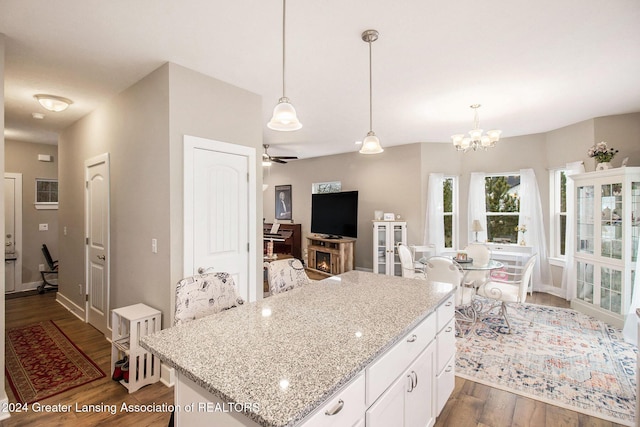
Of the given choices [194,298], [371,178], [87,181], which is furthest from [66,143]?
[371,178]

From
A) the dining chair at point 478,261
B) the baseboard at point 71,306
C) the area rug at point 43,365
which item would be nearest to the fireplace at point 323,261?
the dining chair at point 478,261

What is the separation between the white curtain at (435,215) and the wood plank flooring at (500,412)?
11.8 ft

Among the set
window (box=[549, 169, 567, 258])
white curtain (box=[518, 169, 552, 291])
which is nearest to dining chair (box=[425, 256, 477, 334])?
white curtain (box=[518, 169, 552, 291])

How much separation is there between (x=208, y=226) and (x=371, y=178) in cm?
448

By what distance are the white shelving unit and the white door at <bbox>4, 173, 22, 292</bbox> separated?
4.33m

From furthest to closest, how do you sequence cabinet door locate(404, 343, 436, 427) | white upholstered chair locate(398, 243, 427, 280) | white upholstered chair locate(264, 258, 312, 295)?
white upholstered chair locate(398, 243, 427, 280) < white upholstered chair locate(264, 258, 312, 295) < cabinet door locate(404, 343, 436, 427)

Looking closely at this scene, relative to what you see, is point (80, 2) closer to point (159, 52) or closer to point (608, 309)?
point (159, 52)

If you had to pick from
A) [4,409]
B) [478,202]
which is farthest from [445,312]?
[478,202]

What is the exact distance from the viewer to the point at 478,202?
5750mm

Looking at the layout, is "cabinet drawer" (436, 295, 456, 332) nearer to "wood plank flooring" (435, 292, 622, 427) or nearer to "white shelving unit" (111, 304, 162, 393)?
"wood plank flooring" (435, 292, 622, 427)

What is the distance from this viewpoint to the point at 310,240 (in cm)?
716

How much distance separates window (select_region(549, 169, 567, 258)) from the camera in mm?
5102

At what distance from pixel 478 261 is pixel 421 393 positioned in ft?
10.7

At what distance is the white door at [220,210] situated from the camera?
268 centimetres
